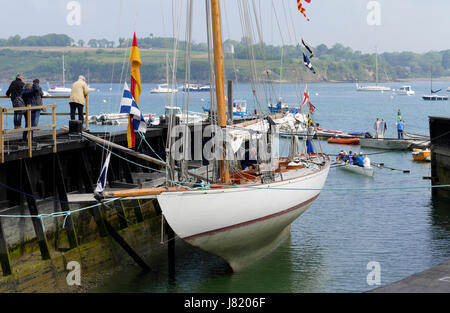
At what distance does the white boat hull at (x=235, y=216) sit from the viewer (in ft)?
61.4

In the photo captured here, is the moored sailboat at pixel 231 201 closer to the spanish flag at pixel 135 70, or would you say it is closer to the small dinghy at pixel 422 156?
the spanish flag at pixel 135 70

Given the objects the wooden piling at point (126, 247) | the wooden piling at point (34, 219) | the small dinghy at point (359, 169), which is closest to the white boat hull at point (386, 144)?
the small dinghy at point (359, 169)

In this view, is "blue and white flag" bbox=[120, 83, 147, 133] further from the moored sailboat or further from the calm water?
the calm water

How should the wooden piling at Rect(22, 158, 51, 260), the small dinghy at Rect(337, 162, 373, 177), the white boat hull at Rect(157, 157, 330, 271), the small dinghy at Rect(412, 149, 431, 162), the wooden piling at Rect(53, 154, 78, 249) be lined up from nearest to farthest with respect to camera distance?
the wooden piling at Rect(22, 158, 51, 260) < the white boat hull at Rect(157, 157, 330, 271) < the wooden piling at Rect(53, 154, 78, 249) < the small dinghy at Rect(337, 162, 373, 177) < the small dinghy at Rect(412, 149, 431, 162)

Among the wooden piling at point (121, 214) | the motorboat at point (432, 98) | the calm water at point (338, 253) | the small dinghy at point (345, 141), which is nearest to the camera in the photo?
the calm water at point (338, 253)

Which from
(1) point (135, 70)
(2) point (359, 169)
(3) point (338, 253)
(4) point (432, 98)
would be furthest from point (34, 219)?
(4) point (432, 98)

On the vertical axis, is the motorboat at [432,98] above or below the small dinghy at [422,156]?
above

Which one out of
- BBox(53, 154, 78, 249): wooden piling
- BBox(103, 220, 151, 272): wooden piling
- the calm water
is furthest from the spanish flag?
the calm water

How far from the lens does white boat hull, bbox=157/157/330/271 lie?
18.7 metres

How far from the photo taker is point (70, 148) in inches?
807

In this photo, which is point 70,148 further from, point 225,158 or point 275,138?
point 275,138

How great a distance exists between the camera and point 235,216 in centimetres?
1956

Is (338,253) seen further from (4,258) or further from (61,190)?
(4,258)
